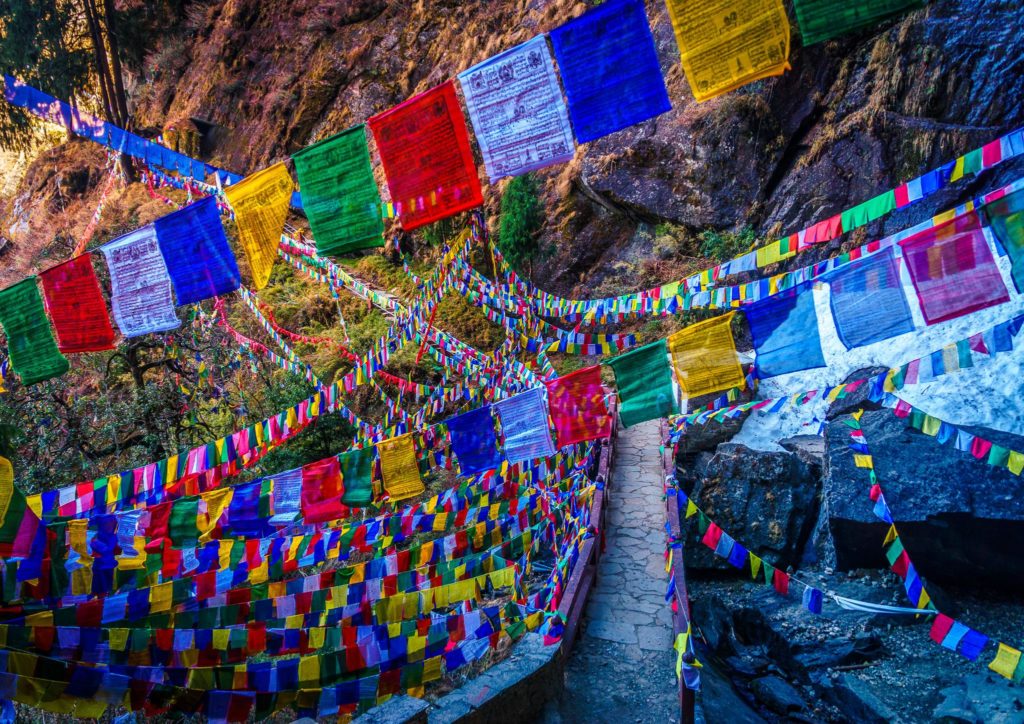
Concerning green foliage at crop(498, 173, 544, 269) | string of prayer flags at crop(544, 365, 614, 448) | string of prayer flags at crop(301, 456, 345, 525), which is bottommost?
string of prayer flags at crop(301, 456, 345, 525)

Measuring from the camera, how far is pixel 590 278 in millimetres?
18375

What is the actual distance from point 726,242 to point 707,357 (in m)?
10.4

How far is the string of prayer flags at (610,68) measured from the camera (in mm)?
5309

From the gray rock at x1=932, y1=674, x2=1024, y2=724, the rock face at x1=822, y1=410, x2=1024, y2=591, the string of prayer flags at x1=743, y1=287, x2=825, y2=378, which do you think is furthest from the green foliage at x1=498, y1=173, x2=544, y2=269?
the gray rock at x1=932, y1=674, x2=1024, y2=724

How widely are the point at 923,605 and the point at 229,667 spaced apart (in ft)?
27.6

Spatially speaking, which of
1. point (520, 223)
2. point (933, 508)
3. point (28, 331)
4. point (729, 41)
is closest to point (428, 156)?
point (729, 41)

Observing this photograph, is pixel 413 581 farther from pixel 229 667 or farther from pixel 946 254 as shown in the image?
pixel 946 254

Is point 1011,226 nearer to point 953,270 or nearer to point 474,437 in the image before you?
point 953,270

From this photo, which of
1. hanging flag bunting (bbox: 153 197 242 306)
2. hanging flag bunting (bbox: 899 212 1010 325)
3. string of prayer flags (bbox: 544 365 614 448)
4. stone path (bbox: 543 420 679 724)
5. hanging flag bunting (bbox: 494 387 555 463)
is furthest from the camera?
hanging flag bunting (bbox: 494 387 555 463)

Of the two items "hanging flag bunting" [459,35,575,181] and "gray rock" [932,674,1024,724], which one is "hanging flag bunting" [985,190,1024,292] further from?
"gray rock" [932,674,1024,724]

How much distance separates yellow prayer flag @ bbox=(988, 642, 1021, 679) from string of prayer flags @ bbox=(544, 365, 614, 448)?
169 inches

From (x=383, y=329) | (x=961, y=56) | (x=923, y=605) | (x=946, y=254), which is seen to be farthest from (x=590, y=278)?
(x=946, y=254)

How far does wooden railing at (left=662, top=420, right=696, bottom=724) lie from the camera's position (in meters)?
5.43

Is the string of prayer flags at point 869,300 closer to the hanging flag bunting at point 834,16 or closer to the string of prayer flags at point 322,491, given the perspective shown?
the hanging flag bunting at point 834,16
